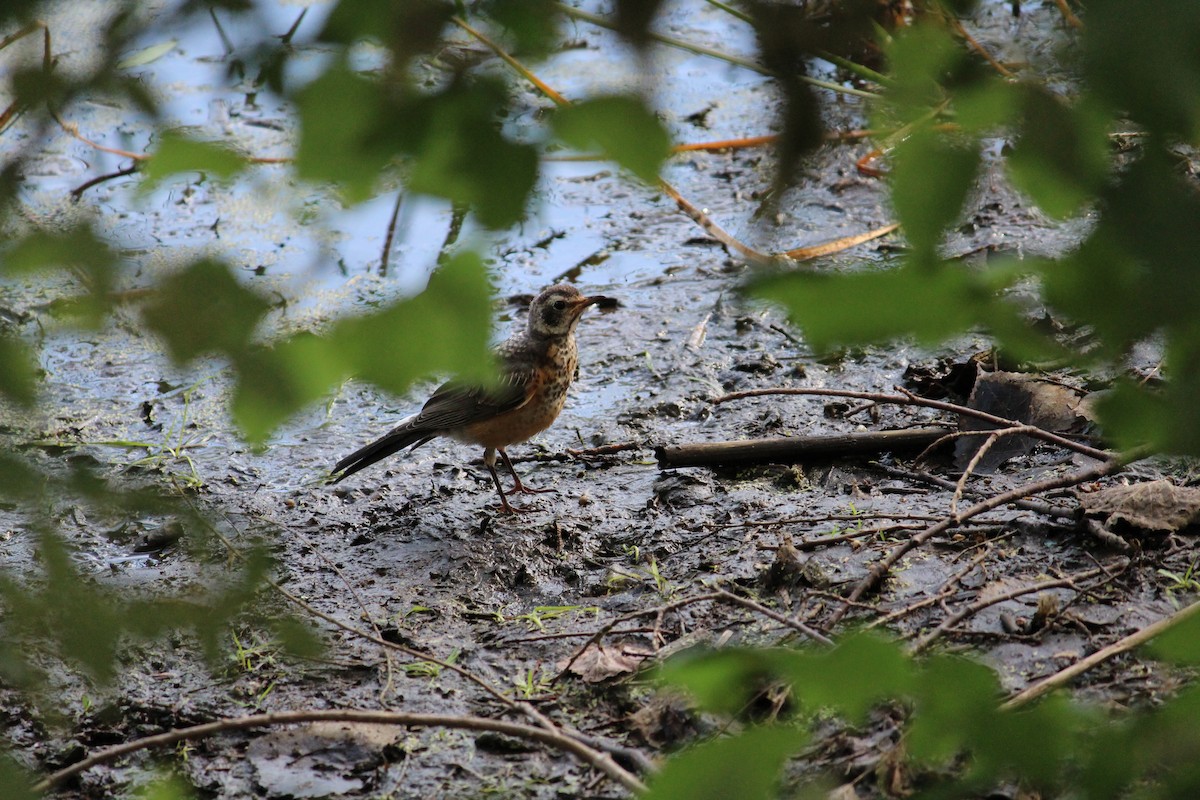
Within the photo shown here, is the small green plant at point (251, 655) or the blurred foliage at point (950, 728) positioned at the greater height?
the small green plant at point (251, 655)

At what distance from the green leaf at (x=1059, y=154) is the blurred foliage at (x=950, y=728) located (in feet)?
1.58

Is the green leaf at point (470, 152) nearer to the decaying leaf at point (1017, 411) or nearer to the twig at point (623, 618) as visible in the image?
the twig at point (623, 618)

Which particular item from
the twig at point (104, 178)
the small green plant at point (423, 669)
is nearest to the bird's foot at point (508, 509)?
the small green plant at point (423, 669)

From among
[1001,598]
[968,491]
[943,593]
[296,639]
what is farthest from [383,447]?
[296,639]

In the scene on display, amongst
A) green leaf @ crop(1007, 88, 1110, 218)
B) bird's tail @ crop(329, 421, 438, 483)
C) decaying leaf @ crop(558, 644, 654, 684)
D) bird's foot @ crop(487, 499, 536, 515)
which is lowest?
decaying leaf @ crop(558, 644, 654, 684)

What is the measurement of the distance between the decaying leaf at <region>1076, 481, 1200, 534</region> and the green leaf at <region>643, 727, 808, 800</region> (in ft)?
9.93

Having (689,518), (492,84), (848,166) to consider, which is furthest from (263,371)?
(848,166)

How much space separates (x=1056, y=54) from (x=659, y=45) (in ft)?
1.37

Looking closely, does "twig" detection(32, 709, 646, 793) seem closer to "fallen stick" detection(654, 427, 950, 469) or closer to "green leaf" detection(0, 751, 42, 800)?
"green leaf" detection(0, 751, 42, 800)

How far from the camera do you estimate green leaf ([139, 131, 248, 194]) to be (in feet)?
4.25

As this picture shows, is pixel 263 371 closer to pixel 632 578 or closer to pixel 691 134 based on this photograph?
pixel 632 578

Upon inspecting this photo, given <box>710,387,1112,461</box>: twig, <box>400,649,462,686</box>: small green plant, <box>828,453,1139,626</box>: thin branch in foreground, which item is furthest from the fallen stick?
<box>400,649,462,686</box>: small green plant

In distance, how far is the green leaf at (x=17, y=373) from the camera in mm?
1498

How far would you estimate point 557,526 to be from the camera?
15.7 feet
